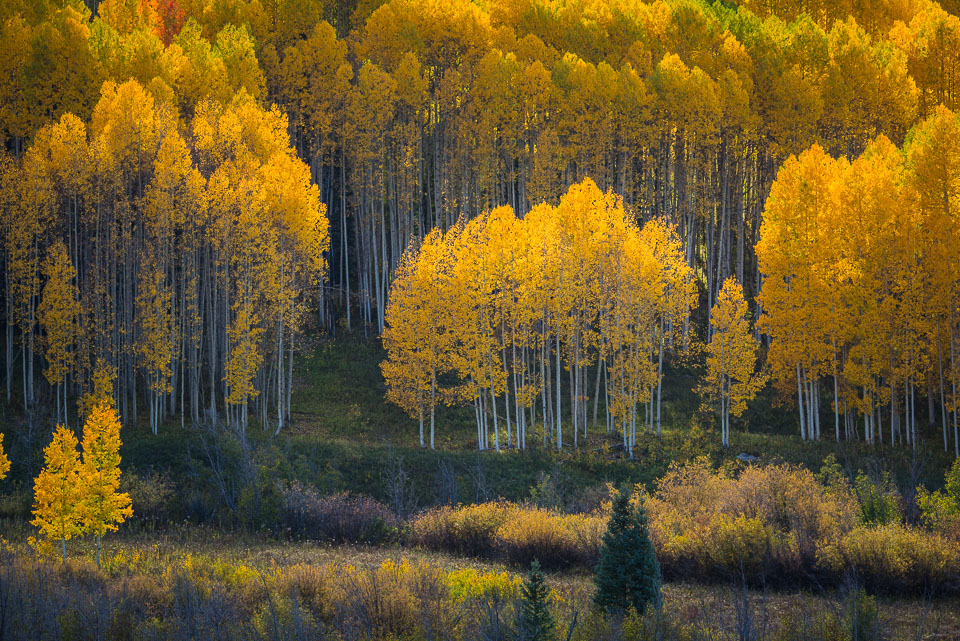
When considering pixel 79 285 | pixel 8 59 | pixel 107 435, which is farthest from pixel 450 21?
pixel 107 435

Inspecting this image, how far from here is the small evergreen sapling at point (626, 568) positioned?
12758mm

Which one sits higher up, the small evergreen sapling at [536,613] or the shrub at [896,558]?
the small evergreen sapling at [536,613]

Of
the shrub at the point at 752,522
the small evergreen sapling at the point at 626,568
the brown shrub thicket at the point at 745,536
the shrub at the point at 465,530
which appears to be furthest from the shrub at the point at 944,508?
the shrub at the point at 465,530

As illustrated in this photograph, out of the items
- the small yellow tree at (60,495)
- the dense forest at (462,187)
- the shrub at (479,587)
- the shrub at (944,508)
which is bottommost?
the shrub at (479,587)

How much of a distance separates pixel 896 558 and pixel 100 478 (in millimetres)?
15381

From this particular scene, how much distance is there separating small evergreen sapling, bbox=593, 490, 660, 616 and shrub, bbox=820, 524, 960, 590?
481 cm

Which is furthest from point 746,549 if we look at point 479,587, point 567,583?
point 479,587

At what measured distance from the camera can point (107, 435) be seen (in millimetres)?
18125

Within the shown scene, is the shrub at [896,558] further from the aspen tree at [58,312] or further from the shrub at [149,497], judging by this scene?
the aspen tree at [58,312]

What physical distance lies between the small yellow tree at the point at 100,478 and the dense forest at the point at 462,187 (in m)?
10.5

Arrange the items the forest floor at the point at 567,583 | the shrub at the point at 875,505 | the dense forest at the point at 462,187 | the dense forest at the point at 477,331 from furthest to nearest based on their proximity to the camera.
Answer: the dense forest at the point at 462,187
the shrub at the point at 875,505
the dense forest at the point at 477,331
the forest floor at the point at 567,583

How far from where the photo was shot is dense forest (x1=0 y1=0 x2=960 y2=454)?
29.7 meters

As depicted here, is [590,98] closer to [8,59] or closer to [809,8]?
[8,59]

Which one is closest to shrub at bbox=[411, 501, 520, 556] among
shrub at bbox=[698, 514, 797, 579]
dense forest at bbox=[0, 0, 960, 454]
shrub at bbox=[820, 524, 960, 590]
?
shrub at bbox=[698, 514, 797, 579]
